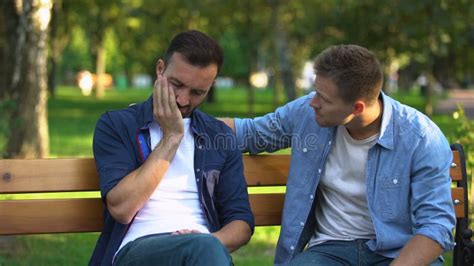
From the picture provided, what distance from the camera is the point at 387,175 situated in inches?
144

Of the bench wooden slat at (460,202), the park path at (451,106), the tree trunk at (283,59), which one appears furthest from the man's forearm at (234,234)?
the tree trunk at (283,59)

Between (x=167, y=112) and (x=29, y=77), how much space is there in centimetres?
737

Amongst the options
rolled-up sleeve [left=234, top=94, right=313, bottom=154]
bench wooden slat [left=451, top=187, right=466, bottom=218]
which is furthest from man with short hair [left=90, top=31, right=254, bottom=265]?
bench wooden slat [left=451, top=187, right=466, bottom=218]

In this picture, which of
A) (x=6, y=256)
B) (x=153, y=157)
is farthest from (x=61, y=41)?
(x=153, y=157)

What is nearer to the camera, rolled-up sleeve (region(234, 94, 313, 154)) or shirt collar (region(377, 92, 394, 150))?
shirt collar (region(377, 92, 394, 150))

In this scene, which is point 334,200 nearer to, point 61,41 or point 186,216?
point 186,216

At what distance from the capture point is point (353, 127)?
3.67m

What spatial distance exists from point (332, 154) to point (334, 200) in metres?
0.22

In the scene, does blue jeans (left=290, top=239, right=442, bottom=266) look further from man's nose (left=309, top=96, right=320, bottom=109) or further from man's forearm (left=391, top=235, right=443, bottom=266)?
man's nose (left=309, top=96, right=320, bottom=109)

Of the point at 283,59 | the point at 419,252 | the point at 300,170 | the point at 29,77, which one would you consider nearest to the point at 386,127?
the point at 300,170

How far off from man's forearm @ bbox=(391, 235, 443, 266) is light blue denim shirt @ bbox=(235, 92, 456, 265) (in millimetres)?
29

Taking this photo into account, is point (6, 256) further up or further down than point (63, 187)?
further down

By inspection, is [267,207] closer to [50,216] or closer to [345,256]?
[345,256]

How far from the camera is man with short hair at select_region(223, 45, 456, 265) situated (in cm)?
350
